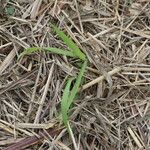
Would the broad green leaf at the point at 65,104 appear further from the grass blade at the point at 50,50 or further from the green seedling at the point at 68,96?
the grass blade at the point at 50,50

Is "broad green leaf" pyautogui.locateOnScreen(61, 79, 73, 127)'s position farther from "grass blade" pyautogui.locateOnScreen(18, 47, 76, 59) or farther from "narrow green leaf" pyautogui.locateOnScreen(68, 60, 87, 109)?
"grass blade" pyautogui.locateOnScreen(18, 47, 76, 59)

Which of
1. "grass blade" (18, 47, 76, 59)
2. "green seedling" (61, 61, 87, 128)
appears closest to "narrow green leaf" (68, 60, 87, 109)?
"green seedling" (61, 61, 87, 128)

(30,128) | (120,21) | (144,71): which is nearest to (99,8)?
(120,21)

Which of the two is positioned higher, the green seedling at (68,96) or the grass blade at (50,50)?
the grass blade at (50,50)

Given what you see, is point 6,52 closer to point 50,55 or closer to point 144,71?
point 50,55

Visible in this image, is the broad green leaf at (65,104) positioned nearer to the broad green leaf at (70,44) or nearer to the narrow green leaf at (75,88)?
the narrow green leaf at (75,88)

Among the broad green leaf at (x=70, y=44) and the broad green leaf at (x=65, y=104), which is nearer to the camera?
the broad green leaf at (x=65, y=104)

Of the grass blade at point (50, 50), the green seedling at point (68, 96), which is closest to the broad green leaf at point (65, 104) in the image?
the green seedling at point (68, 96)

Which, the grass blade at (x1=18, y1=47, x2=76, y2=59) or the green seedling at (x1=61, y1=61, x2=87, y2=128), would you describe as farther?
the grass blade at (x1=18, y1=47, x2=76, y2=59)

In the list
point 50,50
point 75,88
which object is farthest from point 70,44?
point 75,88
